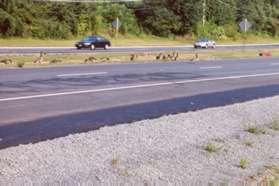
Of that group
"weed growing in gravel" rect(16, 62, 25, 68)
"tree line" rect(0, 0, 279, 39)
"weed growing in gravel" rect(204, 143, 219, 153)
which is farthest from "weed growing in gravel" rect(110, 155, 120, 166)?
"tree line" rect(0, 0, 279, 39)

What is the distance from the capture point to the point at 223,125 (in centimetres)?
998

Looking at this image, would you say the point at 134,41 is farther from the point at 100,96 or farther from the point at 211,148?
the point at 211,148

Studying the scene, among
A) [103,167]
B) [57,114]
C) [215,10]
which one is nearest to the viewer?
[103,167]

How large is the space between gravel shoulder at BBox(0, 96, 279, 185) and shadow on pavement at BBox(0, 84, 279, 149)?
94cm

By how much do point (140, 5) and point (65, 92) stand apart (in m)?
66.0

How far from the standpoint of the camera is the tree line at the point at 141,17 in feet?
208

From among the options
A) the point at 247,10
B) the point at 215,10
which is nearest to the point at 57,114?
the point at 215,10

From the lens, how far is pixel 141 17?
78.9 metres

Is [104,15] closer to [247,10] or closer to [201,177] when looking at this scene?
[247,10]

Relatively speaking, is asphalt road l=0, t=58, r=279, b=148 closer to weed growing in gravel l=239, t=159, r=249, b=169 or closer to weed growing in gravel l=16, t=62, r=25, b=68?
weed growing in gravel l=16, t=62, r=25, b=68

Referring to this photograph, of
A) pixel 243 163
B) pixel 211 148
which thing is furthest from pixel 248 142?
pixel 243 163

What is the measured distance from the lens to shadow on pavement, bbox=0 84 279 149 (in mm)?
9281

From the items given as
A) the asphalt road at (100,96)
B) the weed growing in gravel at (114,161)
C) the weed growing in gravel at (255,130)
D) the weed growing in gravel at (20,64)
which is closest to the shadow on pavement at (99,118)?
the asphalt road at (100,96)

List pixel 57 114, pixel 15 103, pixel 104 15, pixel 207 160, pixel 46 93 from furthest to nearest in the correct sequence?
pixel 104 15 < pixel 46 93 < pixel 15 103 < pixel 57 114 < pixel 207 160
